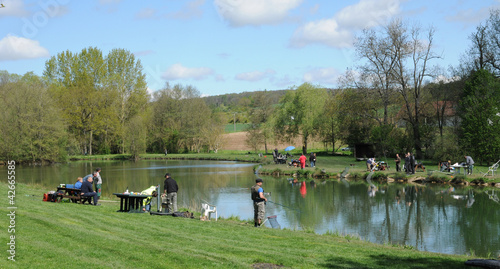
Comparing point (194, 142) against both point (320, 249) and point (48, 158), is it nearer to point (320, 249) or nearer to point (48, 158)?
point (48, 158)

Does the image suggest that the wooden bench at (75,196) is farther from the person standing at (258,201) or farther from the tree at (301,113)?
the tree at (301,113)

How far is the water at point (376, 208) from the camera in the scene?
15.7 metres

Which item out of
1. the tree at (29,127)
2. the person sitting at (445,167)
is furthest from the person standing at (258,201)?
the tree at (29,127)

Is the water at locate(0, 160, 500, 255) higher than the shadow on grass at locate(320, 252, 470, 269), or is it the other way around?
the shadow on grass at locate(320, 252, 470, 269)

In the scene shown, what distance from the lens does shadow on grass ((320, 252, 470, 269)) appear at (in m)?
9.17

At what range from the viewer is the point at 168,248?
9797mm

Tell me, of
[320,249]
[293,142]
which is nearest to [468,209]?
[320,249]

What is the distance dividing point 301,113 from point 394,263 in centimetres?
5653

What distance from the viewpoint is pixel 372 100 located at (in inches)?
1955

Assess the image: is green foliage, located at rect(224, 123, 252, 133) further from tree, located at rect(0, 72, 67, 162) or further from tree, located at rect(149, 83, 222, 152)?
tree, located at rect(0, 72, 67, 162)

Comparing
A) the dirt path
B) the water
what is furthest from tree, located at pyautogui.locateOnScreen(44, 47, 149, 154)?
the water

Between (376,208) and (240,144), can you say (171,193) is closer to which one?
(376,208)

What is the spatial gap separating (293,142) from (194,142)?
19.7 m

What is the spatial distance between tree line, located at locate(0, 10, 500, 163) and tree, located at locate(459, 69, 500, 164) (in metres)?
0.08
